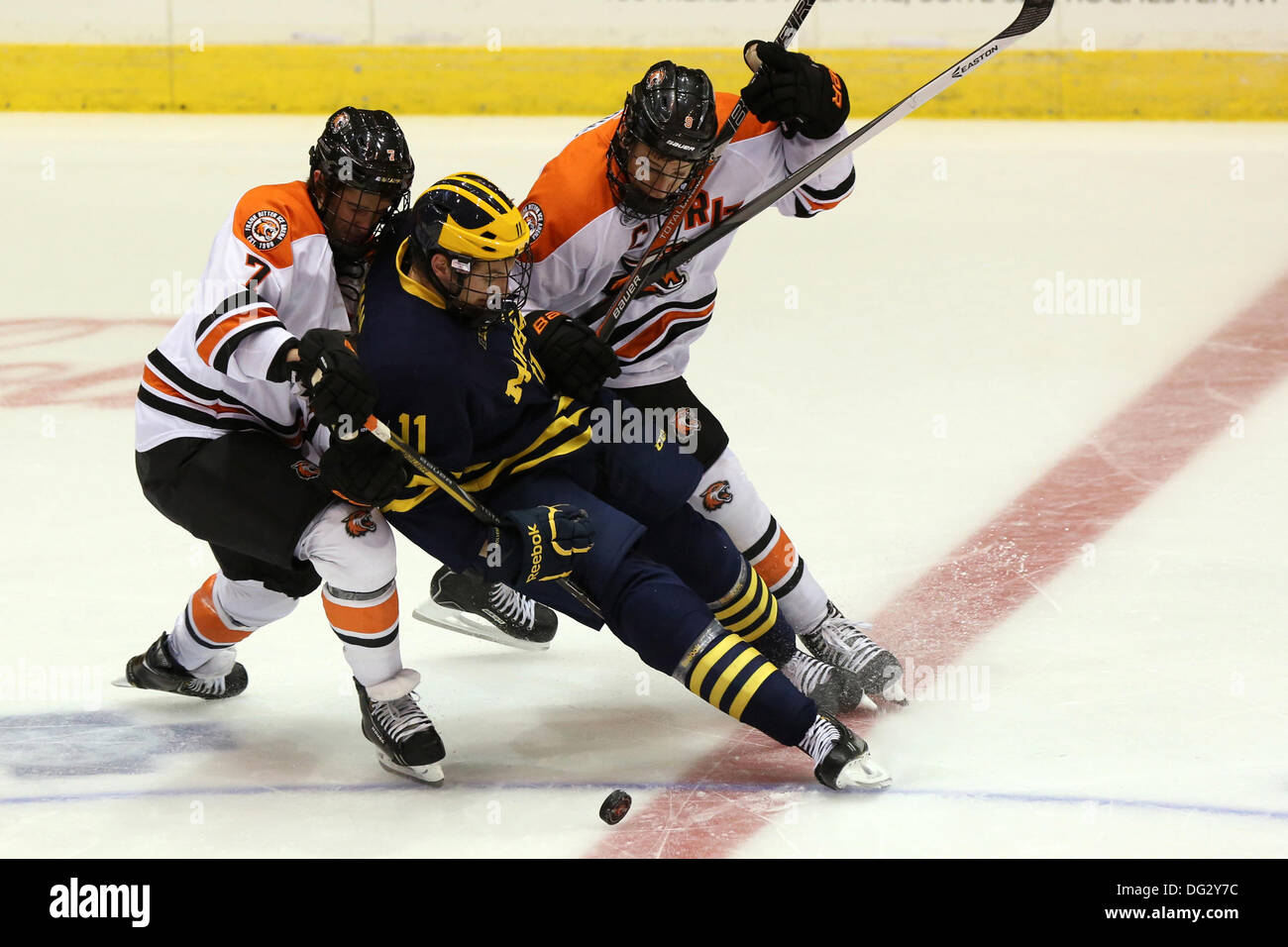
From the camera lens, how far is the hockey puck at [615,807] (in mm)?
2686

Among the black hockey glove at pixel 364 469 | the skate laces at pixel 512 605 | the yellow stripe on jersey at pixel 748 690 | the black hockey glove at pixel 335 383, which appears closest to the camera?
the black hockey glove at pixel 335 383

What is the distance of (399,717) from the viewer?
2.93 m

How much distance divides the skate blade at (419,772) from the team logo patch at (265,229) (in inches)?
35.5

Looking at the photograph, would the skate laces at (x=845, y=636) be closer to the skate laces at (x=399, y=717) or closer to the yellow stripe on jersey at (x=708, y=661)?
the yellow stripe on jersey at (x=708, y=661)

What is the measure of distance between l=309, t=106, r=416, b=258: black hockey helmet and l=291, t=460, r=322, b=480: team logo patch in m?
0.38

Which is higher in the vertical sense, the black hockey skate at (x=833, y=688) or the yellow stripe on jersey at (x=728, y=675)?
the yellow stripe on jersey at (x=728, y=675)

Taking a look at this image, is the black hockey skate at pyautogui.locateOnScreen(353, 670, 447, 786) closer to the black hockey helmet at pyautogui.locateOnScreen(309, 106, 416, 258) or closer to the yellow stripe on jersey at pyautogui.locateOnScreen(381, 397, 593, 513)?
the yellow stripe on jersey at pyautogui.locateOnScreen(381, 397, 593, 513)

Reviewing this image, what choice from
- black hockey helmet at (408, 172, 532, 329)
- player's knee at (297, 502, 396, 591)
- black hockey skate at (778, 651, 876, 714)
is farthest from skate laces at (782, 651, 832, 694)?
black hockey helmet at (408, 172, 532, 329)

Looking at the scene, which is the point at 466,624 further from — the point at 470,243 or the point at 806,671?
the point at 470,243

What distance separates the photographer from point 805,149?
331cm
